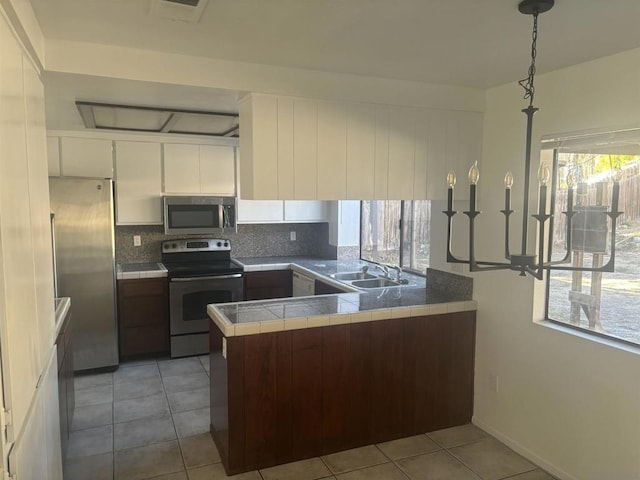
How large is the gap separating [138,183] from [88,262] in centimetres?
96

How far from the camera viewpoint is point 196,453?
2.95m

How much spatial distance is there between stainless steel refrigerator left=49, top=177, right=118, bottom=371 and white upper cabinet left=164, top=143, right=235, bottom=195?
0.77 meters

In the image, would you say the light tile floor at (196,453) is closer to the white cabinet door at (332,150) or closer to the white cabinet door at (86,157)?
the white cabinet door at (332,150)

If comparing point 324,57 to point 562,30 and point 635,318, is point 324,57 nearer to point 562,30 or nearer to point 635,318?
point 562,30

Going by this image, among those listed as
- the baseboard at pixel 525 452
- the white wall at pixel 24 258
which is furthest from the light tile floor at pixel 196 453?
the white wall at pixel 24 258

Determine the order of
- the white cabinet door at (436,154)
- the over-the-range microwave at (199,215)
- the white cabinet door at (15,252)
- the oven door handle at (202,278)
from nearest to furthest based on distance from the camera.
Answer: the white cabinet door at (15,252) → the white cabinet door at (436,154) → the oven door handle at (202,278) → the over-the-range microwave at (199,215)

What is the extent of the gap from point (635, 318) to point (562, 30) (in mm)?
1444

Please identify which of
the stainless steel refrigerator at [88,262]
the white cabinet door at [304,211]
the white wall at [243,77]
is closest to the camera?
the white wall at [243,77]

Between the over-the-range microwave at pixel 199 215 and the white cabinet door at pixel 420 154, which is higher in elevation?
the white cabinet door at pixel 420 154

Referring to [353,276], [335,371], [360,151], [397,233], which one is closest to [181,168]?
[353,276]

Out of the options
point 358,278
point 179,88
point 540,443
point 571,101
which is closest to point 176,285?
point 358,278

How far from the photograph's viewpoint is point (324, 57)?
243 centimetres

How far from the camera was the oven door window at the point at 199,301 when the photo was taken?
461 cm

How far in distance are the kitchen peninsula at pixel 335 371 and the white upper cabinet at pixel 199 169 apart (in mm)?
2181
